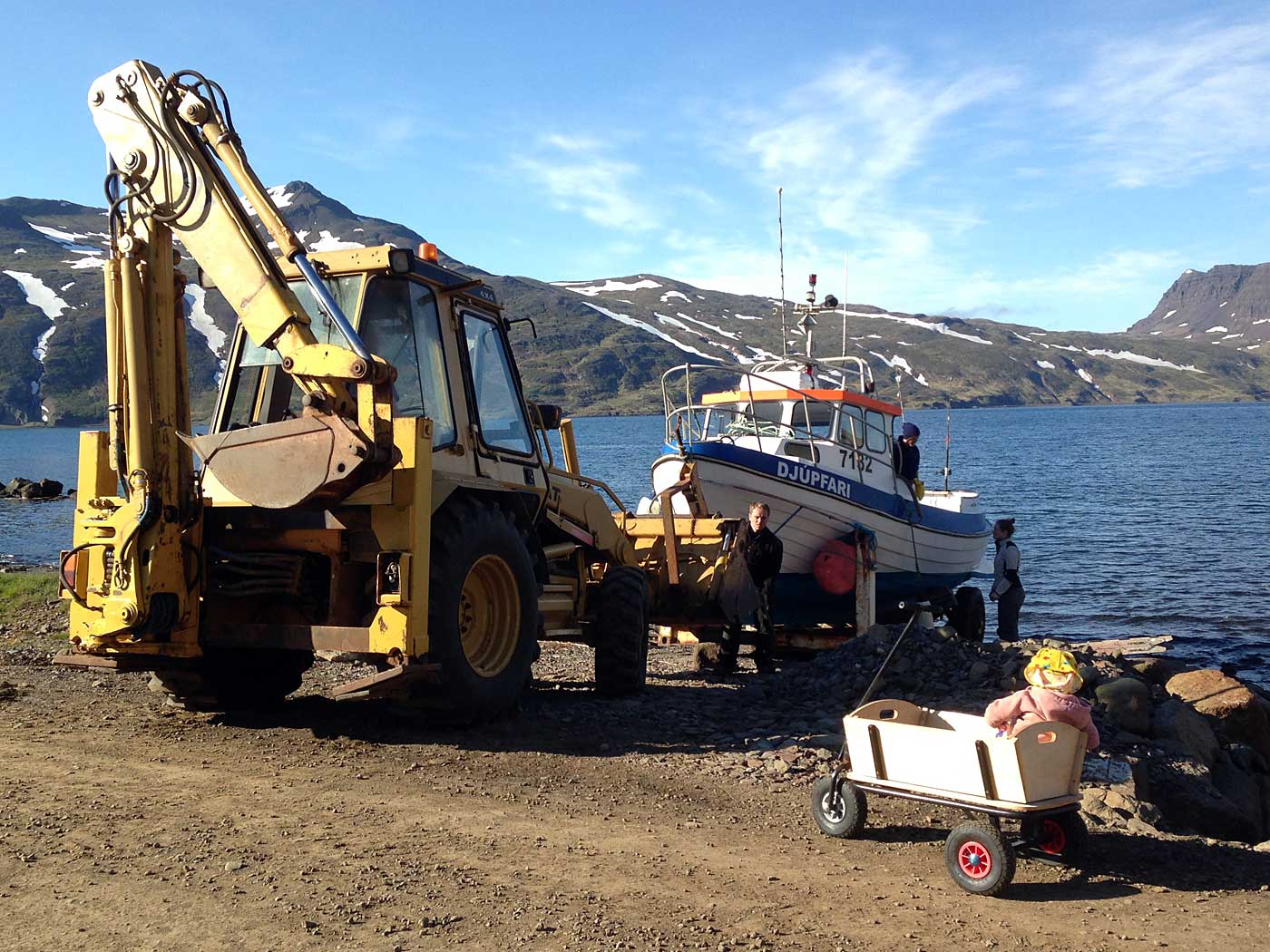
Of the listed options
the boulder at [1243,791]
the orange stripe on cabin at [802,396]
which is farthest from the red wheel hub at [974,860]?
the orange stripe on cabin at [802,396]

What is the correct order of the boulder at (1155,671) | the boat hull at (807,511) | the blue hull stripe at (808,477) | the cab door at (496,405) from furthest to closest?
1. the boat hull at (807,511)
2. the blue hull stripe at (808,477)
3. the boulder at (1155,671)
4. the cab door at (496,405)

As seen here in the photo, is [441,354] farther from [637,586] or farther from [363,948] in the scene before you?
[363,948]

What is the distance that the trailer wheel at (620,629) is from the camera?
10.4 m

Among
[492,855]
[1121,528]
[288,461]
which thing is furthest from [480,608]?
[1121,528]

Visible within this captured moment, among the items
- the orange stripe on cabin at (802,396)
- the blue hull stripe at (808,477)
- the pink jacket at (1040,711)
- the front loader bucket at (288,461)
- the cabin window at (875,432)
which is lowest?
the pink jacket at (1040,711)

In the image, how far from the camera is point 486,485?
868cm

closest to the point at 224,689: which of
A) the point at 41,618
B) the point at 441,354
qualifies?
the point at 441,354

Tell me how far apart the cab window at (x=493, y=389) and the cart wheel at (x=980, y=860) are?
470cm

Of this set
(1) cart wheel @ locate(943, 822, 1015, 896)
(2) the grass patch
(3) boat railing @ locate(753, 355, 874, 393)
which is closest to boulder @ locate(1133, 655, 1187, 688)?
(3) boat railing @ locate(753, 355, 874, 393)

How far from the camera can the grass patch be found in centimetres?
1528

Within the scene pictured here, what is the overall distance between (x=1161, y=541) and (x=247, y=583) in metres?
32.3

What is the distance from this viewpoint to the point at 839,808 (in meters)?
6.72

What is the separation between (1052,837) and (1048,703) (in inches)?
29.0

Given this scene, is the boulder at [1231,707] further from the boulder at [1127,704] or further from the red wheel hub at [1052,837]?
the red wheel hub at [1052,837]
